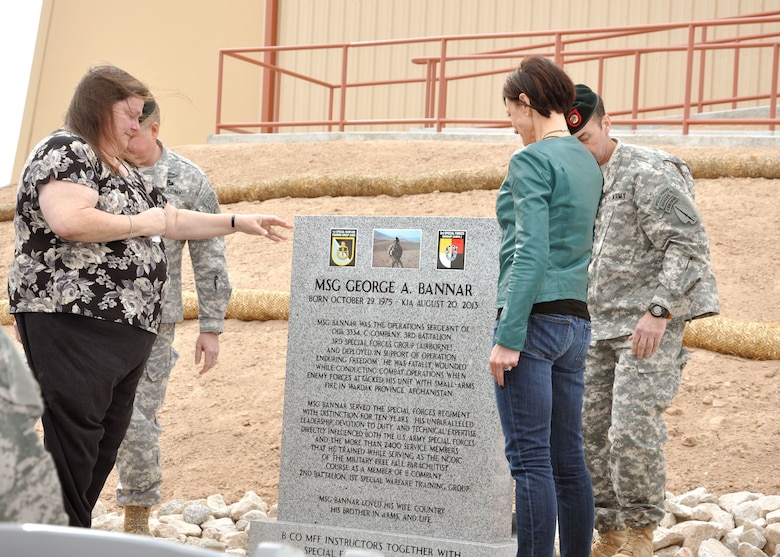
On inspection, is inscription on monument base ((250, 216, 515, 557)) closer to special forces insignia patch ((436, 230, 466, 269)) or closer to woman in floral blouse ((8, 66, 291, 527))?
special forces insignia patch ((436, 230, 466, 269))

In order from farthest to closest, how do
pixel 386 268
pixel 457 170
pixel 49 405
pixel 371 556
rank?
pixel 457 170, pixel 386 268, pixel 49 405, pixel 371 556

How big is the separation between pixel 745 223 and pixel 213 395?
4.52m

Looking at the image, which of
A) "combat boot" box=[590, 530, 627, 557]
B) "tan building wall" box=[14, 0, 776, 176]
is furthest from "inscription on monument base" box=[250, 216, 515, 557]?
"tan building wall" box=[14, 0, 776, 176]

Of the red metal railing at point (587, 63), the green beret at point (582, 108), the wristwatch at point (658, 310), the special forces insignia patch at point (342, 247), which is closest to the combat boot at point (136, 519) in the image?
the special forces insignia patch at point (342, 247)

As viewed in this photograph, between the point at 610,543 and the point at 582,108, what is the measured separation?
1.79 metres

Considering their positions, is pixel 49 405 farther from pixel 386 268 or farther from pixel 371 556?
pixel 371 556

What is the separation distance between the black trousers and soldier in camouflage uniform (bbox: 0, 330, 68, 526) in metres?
1.58

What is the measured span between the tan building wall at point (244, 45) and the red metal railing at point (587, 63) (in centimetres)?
26

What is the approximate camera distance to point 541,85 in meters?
3.49

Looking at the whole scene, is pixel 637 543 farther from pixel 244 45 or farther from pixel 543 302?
pixel 244 45

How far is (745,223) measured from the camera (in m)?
8.80

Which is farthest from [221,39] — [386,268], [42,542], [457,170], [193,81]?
[42,542]

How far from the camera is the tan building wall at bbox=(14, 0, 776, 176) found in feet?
51.9

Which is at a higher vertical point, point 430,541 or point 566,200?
point 566,200
